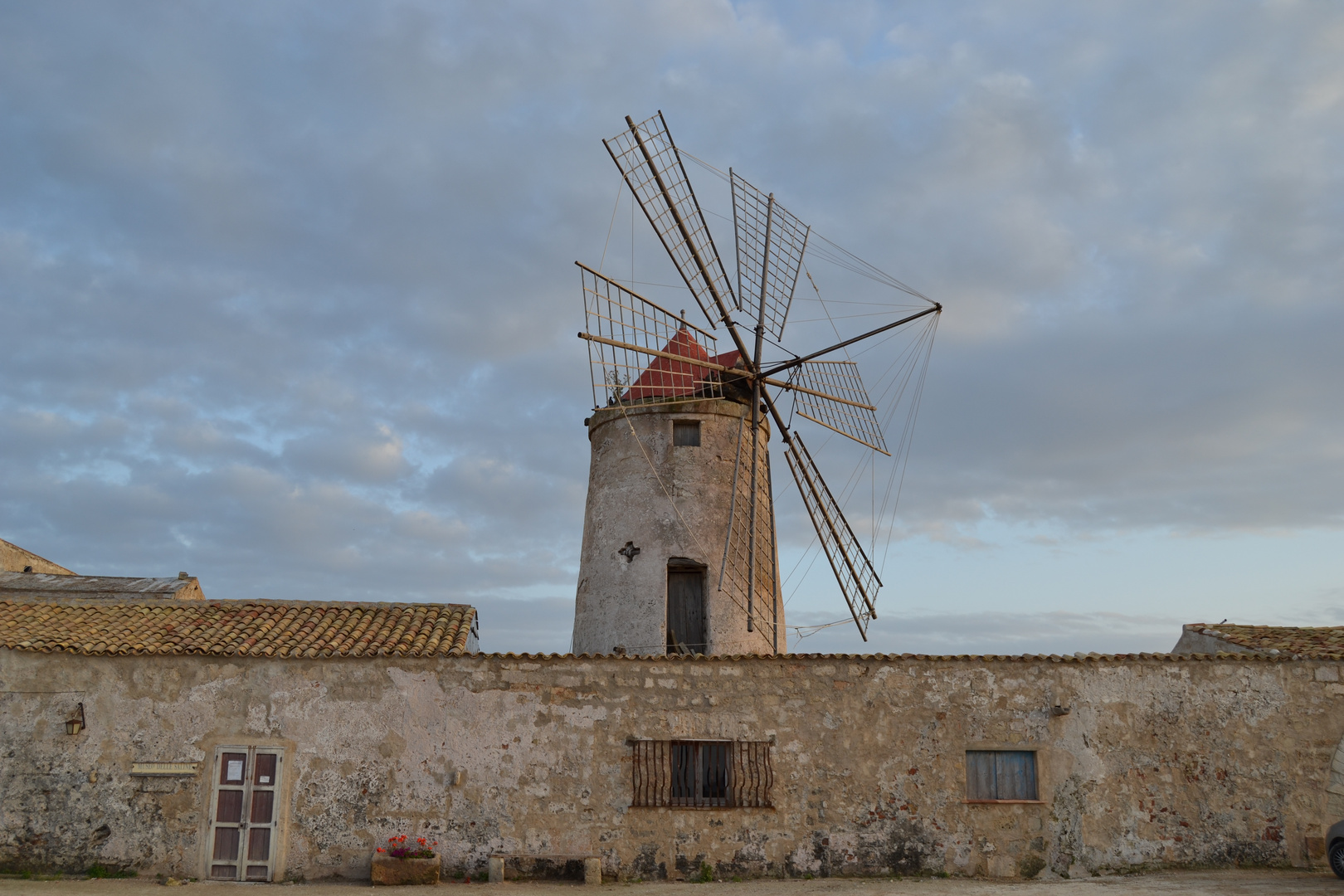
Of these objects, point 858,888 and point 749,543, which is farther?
point 749,543

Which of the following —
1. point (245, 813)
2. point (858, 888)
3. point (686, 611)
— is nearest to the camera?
point (858, 888)

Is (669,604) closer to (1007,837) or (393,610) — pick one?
(393,610)

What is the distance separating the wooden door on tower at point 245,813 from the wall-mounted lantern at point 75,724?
1521 millimetres

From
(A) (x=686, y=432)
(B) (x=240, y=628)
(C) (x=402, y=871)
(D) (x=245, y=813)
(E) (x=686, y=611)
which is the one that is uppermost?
(A) (x=686, y=432)

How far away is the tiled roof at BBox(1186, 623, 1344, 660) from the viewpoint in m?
12.3

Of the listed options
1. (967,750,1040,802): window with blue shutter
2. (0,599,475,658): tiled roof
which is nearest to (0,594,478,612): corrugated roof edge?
(0,599,475,658): tiled roof

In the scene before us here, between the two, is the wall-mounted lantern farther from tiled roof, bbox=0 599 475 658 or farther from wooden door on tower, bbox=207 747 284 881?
wooden door on tower, bbox=207 747 284 881

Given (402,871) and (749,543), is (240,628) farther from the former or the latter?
(749,543)

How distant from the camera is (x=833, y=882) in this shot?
1095cm

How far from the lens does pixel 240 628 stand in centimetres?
1226

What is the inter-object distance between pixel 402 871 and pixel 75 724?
13.3ft

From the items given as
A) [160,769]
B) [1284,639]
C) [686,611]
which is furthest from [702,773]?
[1284,639]

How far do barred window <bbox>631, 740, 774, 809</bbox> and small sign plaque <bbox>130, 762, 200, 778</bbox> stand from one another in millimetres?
4937

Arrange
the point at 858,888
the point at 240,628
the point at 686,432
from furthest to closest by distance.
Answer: the point at 686,432
the point at 240,628
the point at 858,888
